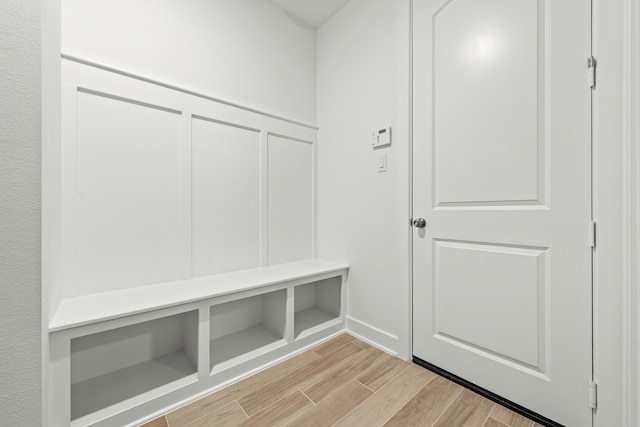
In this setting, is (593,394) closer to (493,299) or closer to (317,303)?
(493,299)

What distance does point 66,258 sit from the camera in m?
1.27

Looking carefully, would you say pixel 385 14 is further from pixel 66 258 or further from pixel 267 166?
pixel 66 258

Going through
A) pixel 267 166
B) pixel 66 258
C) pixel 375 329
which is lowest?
pixel 375 329

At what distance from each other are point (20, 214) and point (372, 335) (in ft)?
6.05

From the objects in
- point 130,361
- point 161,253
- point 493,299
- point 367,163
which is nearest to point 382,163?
point 367,163

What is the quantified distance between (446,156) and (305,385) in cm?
145

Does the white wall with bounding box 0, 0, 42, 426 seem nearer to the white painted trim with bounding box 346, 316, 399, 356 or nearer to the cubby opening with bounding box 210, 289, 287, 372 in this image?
the cubby opening with bounding box 210, 289, 287, 372

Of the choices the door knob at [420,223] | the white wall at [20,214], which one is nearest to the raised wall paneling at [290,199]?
the door knob at [420,223]

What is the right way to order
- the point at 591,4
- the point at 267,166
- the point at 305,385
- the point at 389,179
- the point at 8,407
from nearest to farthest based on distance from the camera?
1. the point at 8,407
2. the point at 591,4
3. the point at 305,385
4. the point at 389,179
5. the point at 267,166

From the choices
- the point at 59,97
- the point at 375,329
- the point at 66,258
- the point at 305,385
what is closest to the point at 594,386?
the point at 375,329

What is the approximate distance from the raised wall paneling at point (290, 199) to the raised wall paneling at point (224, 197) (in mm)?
130

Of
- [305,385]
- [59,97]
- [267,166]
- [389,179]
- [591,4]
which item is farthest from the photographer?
[267,166]

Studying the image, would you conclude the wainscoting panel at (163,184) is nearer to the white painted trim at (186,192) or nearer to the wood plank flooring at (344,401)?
the white painted trim at (186,192)

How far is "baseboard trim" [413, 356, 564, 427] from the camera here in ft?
3.76
